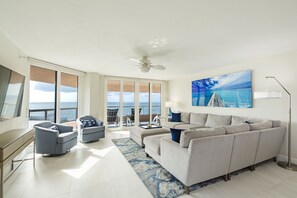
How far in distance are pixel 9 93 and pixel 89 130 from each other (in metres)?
2.30

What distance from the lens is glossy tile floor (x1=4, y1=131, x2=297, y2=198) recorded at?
2.04 metres

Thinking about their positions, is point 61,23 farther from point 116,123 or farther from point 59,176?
point 116,123

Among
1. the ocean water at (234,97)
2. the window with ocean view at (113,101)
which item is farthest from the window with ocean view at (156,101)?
the ocean water at (234,97)

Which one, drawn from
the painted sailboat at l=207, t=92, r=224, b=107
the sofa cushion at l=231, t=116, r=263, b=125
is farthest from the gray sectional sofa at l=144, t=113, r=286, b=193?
the painted sailboat at l=207, t=92, r=224, b=107

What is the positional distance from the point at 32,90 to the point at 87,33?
304cm

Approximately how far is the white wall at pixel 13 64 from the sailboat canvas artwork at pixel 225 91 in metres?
5.54

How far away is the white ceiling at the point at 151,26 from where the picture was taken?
166 centimetres

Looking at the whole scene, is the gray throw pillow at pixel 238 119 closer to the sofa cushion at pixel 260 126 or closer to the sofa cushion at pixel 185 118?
the sofa cushion at pixel 260 126

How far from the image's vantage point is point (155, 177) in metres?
2.46

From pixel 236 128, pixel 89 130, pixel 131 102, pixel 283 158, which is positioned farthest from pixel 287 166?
pixel 131 102

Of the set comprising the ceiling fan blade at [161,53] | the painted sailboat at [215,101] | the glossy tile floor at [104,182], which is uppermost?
the ceiling fan blade at [161,53]

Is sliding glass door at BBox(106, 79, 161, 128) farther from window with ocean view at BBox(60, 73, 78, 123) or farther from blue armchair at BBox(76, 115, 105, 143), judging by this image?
blue armchair at BBox(76, 115, 105, 143)

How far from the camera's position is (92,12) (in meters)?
1.78

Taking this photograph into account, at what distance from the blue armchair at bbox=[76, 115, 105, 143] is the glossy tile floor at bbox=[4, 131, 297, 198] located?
1179mm
